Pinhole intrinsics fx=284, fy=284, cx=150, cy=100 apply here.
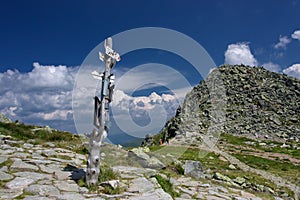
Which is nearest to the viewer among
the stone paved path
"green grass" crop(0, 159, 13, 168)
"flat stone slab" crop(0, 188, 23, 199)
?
"flat stone slab" crop(0, 188, 23, 199)

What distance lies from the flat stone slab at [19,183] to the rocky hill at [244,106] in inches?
1802

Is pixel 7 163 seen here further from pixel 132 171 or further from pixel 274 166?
pixel 274 166

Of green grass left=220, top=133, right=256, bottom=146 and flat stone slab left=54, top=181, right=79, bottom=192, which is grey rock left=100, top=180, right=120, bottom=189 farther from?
green grass left=220, top=133, right=256, bottom=146

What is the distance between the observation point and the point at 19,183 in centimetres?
779

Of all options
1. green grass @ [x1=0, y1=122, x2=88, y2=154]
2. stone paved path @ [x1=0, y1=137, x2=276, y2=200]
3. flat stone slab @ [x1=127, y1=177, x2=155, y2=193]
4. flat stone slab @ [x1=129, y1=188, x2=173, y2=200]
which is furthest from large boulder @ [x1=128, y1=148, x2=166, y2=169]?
green grass @ [x1=0, y1=122, x2=88, y2=154]


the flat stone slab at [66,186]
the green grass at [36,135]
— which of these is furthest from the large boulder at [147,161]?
the green grass at [36,135]

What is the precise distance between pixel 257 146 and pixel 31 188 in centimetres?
4509

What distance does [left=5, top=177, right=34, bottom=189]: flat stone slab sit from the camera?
7.51 m

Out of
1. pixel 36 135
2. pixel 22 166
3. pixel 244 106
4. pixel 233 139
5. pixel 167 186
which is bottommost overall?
pixel 233 139

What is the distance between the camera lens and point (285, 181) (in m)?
20.7

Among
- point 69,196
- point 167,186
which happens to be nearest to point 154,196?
point 167,186

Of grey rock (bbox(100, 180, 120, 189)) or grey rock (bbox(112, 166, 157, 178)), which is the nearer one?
grey rock (bbox(100, 180, 120, 189))

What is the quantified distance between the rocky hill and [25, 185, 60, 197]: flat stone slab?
1812 inches

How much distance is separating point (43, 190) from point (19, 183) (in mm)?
894
